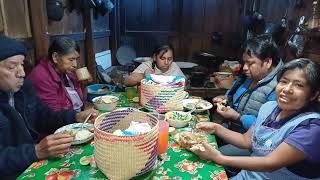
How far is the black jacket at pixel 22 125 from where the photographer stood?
3.86 ft

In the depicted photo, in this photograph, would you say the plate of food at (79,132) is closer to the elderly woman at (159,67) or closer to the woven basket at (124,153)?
the woven basket at (124,153)

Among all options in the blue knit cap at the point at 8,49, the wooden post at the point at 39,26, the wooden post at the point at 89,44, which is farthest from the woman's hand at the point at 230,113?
the wooden post at the point at 89,44

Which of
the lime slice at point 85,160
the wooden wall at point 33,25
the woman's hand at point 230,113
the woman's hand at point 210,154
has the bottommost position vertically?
the woman's hand at point 230,113

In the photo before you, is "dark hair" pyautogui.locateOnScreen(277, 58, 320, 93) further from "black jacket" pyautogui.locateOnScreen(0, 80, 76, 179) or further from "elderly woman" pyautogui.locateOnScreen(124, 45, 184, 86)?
"elderly woman" pyautogui.locateOnScreen(124, 45, 184, 86)

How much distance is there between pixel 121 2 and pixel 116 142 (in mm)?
4243

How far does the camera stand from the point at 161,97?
1.70 meters

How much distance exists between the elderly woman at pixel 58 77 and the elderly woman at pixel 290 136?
4.48 feet

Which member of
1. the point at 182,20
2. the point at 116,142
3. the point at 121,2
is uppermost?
the point at 121,2

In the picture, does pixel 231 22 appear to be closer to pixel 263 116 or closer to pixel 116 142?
pixel 263 116

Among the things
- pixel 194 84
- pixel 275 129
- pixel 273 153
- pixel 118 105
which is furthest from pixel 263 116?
pixel 194 84

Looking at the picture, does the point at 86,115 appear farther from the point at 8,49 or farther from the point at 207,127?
the point at 207,127

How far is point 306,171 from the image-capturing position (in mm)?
1205

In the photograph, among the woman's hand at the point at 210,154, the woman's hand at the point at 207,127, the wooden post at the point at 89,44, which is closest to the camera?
the woman's hand at the point at 210,154

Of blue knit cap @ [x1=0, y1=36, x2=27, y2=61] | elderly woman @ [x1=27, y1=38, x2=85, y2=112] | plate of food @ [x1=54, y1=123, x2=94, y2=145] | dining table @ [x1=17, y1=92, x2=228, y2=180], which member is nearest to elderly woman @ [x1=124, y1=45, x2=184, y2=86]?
elderly woman @ [x1=27, y1=38, x2=85, y2=112]
